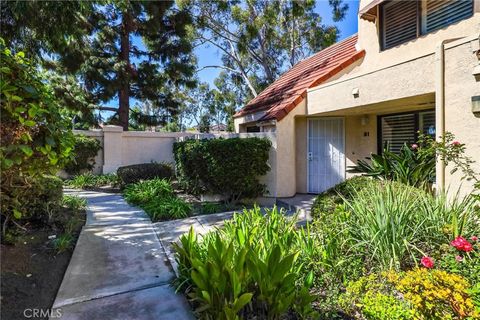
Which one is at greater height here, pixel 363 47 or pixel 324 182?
pixel 363 47

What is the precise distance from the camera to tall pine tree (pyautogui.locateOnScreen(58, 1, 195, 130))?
15641 millimetres

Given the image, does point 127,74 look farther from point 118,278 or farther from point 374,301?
point 374,301

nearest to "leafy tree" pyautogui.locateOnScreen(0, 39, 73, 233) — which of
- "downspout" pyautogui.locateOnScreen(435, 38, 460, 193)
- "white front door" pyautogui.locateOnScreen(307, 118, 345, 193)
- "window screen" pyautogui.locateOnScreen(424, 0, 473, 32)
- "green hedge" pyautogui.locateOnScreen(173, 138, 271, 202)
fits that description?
"green hedge" pyautogui.locateOnScreen(173, 138, 271, 202)

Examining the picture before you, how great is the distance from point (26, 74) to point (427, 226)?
219 inches

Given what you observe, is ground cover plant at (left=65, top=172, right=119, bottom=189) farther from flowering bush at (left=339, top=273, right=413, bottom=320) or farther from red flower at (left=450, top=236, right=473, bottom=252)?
red flower at (left=450, top=236, right=473, bottom=252)

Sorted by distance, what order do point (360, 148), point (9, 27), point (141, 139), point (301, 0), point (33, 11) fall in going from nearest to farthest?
point (33, 11) → point (9, 27) → point (360, 148) → point (141, 139) → point (301, 0)

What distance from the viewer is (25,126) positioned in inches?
139

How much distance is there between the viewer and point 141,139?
50.4 ft

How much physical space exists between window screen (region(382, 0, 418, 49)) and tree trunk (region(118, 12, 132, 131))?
12.7 m

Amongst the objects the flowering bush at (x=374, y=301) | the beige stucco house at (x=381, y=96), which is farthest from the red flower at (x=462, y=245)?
the beige stucco house at (x=381, y=96)

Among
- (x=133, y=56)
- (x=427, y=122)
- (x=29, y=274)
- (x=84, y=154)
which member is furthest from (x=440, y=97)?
(x=133, y=56)

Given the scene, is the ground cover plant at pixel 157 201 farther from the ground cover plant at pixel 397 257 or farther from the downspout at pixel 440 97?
the downspout at pixel 440 97

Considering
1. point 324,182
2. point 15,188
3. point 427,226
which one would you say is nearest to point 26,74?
point 15,188

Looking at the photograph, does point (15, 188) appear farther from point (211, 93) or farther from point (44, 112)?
point (211, 93)
